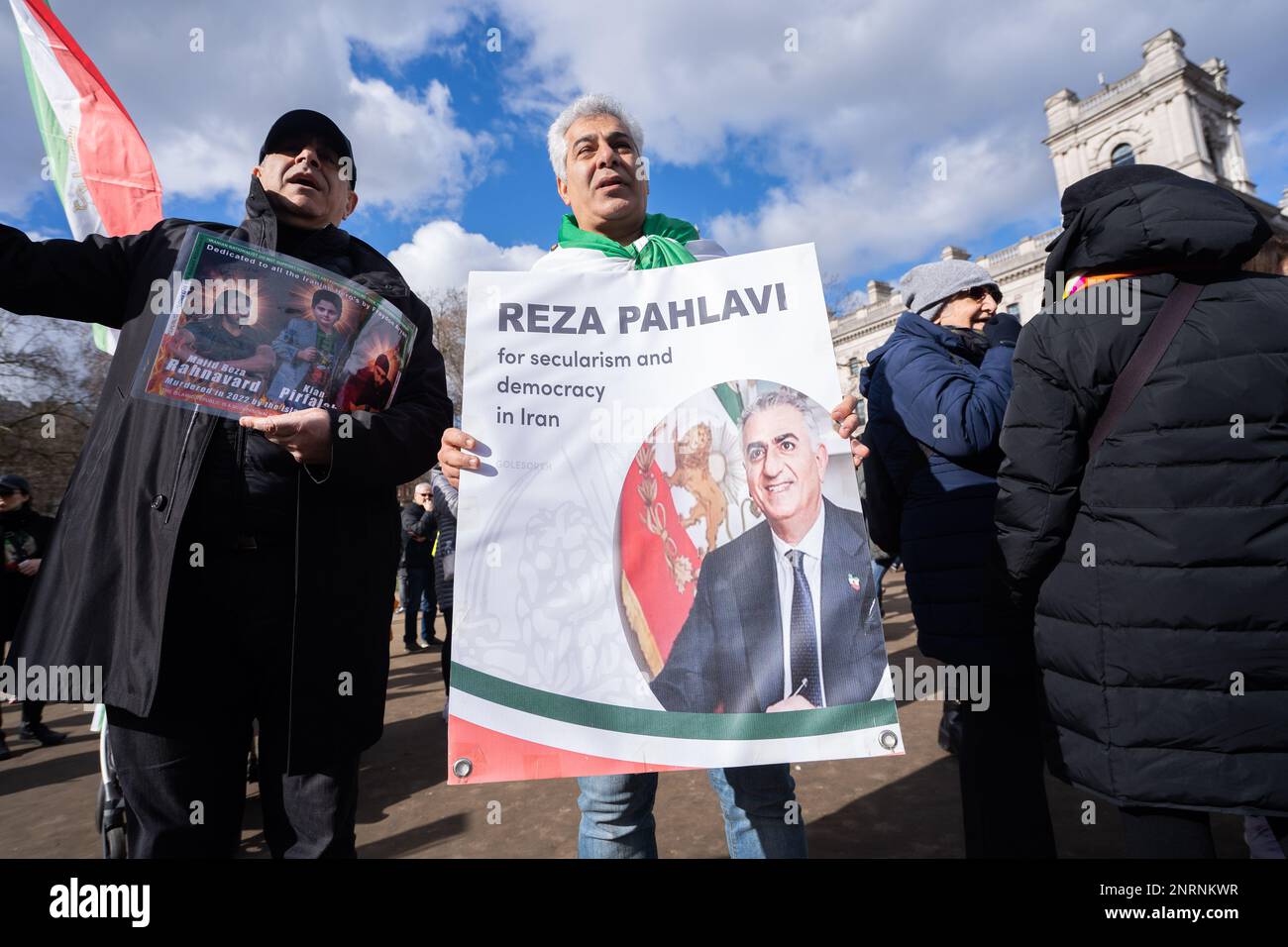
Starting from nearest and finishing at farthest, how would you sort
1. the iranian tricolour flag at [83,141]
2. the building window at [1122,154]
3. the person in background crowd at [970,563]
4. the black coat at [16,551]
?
the person in background crowd at [970,563], the iranian tricolour flag at [83,141], the black coat at [16,551], the building window at [1122,154]

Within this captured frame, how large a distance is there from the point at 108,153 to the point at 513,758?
3951mm

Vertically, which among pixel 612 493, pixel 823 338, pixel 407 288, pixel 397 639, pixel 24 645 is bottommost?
pixel 397 639

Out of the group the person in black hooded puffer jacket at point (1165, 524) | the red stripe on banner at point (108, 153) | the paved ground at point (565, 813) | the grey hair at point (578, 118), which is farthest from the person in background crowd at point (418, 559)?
the person in black hooded puffer jacket at point (1165, 524)

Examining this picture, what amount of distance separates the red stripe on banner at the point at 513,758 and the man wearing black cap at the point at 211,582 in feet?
1.03

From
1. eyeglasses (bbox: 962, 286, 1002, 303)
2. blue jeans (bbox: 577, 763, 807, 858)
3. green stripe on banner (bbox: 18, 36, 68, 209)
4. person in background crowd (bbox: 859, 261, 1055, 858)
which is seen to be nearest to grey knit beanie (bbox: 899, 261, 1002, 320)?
eyeglasses (bbox: 962, 286, 1002, 303)

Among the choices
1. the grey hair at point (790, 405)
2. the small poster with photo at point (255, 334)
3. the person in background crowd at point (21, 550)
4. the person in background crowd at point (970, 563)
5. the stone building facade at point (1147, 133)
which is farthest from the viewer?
the stone building facade at point (1147, 133)

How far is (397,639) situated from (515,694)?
10.6m

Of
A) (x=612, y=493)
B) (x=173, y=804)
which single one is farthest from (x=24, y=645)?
(x=612, y=493)

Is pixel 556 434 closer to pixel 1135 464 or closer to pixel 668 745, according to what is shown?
pixel 668 745

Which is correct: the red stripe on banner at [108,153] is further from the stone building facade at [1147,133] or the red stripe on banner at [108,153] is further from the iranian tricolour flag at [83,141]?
the stone building facade at [1147,133]

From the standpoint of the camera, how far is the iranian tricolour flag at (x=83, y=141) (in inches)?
135

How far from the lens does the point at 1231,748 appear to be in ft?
4.87
